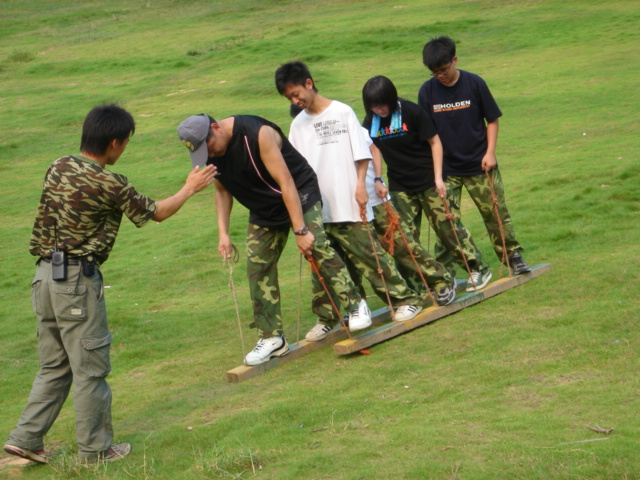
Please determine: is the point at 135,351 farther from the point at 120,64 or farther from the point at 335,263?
the point at 120,64

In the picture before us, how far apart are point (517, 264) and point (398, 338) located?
1720 mm

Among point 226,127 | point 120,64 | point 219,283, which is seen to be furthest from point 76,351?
point 120,64

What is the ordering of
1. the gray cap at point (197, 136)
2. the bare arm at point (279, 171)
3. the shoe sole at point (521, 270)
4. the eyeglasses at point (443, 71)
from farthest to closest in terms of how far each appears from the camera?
the shoe sole at point (521, 270) → the eyeglasses at point (443, 71) → the bare arm at point (279, 171) → the gray cap at point (197, 136)

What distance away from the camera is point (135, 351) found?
8.02 m

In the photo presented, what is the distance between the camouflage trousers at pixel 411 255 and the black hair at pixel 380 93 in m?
0.82

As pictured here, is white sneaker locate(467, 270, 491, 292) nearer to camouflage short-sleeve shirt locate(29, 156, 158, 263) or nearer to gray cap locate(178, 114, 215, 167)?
gray cap locate(178, 114, 215, 167)

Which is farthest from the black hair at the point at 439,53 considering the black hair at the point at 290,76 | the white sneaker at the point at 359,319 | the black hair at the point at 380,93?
the white sneaker at the point at 359,319

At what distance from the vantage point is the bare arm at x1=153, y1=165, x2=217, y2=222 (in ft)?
18.2

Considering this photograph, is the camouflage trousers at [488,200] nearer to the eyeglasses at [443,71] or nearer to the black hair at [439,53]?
the eyeglasses at [443,71]

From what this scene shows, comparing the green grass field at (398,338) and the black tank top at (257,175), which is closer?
the green grass field at (398,338)

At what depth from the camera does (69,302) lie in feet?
17.4

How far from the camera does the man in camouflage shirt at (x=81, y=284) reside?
5289mm

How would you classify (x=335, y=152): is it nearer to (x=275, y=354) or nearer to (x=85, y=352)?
(x=275, y=354)

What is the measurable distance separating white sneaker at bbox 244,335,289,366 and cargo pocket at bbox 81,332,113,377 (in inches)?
61.1
